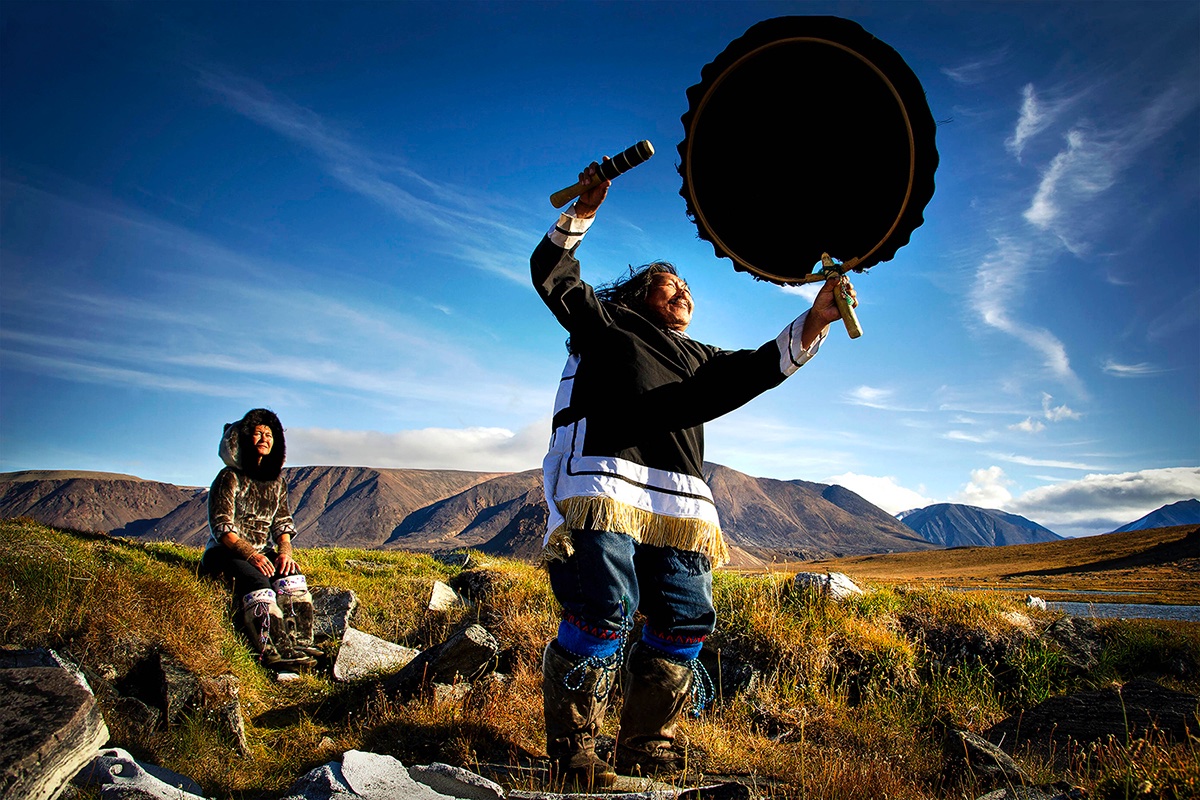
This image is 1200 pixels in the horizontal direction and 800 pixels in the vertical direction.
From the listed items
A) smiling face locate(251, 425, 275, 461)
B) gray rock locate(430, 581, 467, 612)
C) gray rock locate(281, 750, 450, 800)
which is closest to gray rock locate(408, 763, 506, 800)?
gray rock locate(281, 750, 450, 800)

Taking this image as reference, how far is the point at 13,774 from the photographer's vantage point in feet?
7.39

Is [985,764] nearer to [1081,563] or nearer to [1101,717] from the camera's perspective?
[1101,717]

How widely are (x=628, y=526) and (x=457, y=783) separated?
1.21 m

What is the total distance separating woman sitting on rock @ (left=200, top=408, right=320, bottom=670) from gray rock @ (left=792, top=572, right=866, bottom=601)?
463 cm

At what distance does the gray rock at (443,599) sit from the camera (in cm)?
712

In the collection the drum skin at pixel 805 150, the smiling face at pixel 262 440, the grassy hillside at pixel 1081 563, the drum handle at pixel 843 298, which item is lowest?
the grassy hillside at pixel 1081 563

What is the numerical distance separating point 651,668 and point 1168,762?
1811 millimetres

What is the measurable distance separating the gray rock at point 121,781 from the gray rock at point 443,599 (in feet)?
14.1

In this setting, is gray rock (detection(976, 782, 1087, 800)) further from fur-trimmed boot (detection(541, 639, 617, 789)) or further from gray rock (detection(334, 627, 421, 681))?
gray rock (detection(334, 627, 421, 681))

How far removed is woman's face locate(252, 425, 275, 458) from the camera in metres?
6.09

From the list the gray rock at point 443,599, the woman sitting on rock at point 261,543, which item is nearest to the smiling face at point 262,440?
the woman sitting on rock at point 261,543

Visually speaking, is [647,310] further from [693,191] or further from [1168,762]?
[1168,762]

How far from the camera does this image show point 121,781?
2549mm

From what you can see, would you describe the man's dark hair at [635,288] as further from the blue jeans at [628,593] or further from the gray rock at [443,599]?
the gray rock at [443,599]
